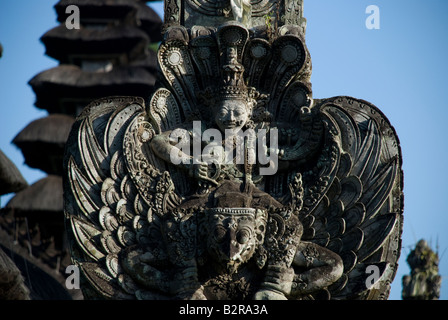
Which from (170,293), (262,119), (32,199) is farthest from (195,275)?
(32,199)

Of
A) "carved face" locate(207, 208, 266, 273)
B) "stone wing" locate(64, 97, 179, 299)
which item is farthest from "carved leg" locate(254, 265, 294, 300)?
"stone wing" locate(64, 97, 179, 299)

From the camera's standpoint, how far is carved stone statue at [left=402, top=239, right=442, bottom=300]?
20000 mm

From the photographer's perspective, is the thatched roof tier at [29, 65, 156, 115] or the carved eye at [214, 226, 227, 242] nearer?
the carved eye at [214, 226, 227, 242]

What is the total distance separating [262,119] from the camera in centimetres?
1750

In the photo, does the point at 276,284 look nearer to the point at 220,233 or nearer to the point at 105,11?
the point at 220,233

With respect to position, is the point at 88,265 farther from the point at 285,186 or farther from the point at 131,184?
the point at 285,186

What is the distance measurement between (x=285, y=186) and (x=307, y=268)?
56.8 inches

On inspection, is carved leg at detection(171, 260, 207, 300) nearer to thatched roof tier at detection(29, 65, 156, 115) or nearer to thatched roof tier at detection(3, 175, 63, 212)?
thatched roof tier at detection(3, 175, 63, 212)

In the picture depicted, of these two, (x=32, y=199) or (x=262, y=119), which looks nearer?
(x=262, y=119)

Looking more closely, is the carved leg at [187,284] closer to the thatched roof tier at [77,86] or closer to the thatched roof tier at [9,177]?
the thatched roof tier at [9,177]

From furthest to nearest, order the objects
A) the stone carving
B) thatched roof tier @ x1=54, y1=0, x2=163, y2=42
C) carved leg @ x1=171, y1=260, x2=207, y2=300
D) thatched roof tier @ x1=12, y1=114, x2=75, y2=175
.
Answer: thatched roof tier @ x1=54, y1=0, x2=163, y2=42, thatched roof tier @ x1=12, y1=114, x2=75, y2=175, the stone carving, carved leg @ x1=171, y1=260, x2=207, y2=300

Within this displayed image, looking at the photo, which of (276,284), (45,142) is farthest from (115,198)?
(45,142)

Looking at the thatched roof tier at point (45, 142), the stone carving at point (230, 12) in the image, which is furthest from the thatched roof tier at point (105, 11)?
the stone carving at point (230, 12)

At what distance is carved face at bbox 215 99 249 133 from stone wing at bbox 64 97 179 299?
1.15 m
